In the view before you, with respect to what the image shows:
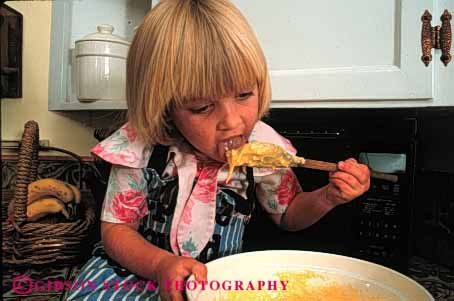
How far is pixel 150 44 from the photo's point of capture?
571mm

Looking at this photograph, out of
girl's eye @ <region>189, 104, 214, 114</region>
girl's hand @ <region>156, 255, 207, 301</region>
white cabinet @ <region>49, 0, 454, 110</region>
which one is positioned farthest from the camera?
white cabinet @ <region>49, 0, 454, 110</region>

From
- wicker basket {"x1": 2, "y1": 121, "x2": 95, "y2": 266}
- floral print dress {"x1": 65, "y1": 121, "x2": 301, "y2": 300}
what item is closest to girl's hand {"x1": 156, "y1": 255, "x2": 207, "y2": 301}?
floral print dress {"x1": 65, "y1": 121, "x2": 301, "y2": 300}

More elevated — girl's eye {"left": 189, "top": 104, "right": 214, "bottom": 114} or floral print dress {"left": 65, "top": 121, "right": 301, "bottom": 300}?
girl's eye {"left": 189, "top": 104, "right": 214, "bottom": 114}

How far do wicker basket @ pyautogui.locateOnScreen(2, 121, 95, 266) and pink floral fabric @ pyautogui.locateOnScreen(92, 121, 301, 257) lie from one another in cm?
21

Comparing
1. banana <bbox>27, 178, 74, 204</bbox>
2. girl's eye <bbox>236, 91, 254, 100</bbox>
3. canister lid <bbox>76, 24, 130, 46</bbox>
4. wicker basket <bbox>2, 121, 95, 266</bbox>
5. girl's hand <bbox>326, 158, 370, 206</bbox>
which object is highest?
canister lid <bbox>76, 24, 130, 46</bbox>

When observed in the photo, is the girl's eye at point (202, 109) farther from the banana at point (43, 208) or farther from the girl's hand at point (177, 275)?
the banana at point (43, 208)

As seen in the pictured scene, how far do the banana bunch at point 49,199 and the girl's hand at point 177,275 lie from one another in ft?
1.68

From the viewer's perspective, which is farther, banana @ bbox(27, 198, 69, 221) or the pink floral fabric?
banana @ bbox(27, 198, 69, 221)

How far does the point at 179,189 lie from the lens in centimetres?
65

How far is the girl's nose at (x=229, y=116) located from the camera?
537mm

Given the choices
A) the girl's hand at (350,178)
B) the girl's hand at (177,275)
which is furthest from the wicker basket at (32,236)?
the girl's hand at (350,178)

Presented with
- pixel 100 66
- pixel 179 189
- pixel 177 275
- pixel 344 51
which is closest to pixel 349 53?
pixel 344 51

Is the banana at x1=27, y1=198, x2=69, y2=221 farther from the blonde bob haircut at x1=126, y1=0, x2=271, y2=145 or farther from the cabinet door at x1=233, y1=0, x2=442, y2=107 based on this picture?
the cabinet door at x1=233, y1=0, x2=442, y2=107

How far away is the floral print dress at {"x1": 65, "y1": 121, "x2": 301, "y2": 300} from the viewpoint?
25.2 inches
